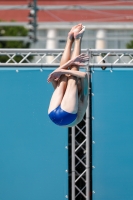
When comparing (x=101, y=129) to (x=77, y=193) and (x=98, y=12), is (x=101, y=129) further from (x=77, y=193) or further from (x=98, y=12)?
(x=98, y=12)

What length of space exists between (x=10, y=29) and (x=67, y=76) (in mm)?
23762

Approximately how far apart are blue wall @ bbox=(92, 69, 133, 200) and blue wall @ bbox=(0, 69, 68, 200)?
19.1 inches

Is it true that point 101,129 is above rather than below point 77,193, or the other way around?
above

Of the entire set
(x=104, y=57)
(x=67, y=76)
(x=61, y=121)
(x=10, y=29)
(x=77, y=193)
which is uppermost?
(x=10, y=29)

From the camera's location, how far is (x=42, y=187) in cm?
927

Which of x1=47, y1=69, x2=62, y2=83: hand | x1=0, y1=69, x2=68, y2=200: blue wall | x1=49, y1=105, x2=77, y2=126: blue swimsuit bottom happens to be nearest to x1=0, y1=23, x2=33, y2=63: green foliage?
x1=0, y1=69, x2=68, y2=200: blue wall

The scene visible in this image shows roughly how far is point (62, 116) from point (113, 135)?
2.12 m

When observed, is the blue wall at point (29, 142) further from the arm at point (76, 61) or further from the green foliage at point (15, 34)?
the green foliage at point (15, 34)

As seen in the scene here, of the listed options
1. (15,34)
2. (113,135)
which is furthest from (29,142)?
(15,34)

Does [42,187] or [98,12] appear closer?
[42,187]

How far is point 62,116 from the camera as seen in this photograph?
7246mm

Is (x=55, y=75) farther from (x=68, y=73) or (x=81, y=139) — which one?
(x=81, y=139)

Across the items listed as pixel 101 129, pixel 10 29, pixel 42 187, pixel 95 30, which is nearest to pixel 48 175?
pixel 42 187

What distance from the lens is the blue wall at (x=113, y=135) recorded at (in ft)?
30.1
